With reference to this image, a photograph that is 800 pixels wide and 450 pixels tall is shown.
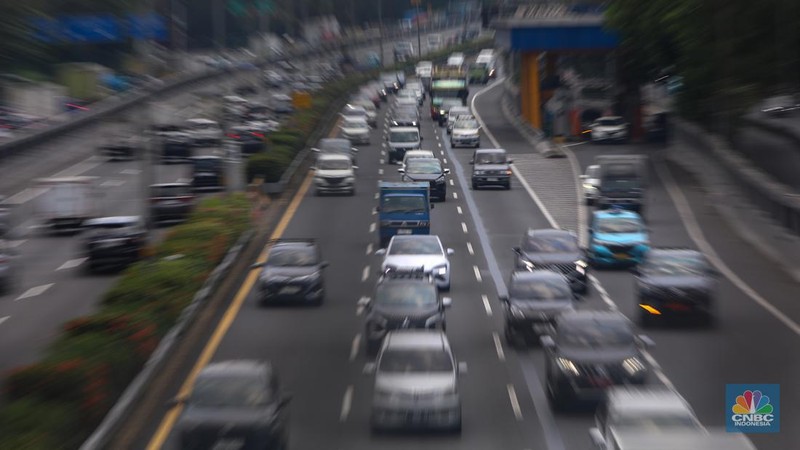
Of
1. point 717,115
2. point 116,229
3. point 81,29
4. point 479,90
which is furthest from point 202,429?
point 479,90

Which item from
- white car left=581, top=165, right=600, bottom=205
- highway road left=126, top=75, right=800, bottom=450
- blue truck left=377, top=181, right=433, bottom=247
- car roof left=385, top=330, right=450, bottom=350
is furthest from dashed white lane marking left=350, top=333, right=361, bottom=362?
white car left=581, top=165, right=600, bottom=205

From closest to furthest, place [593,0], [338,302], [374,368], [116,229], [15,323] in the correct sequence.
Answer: [374,368] → [15,323] → [338,302] → [116,229] → [593,0]

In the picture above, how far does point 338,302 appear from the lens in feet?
97.6

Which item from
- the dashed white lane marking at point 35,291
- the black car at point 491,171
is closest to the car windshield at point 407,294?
the dashed white lane marking at point 35,291

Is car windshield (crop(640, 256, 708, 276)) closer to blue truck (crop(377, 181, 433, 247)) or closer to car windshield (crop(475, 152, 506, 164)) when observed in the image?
blue truck (crop(377, 181, 433, 247))

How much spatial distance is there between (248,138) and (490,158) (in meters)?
18.5

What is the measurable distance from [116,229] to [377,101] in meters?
65.8

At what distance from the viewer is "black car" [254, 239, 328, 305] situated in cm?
2878

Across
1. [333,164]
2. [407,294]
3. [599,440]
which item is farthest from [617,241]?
[333,164]

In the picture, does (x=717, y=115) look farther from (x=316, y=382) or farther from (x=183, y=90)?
(x=316, y=382)

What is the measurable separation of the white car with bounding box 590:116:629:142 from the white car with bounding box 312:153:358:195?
19.2 metres

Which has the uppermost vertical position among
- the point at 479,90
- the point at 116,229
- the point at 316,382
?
the point at 479,90

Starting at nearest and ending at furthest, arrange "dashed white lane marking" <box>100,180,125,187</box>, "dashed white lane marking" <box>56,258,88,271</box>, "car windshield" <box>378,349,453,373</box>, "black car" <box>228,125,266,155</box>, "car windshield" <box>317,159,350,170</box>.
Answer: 1. "car windshield" <box>378,349,453,373</box>
2. "dashed white lane marking" <box>56,258,88,271</box>
3. "car windshield" <box>317,159,350,170</box>
4. "dashed white lane marking" <box>100,180,125,187</box>
5. "black car" <box>228,125,266,155</box>

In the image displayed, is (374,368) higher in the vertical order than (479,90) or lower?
lower
